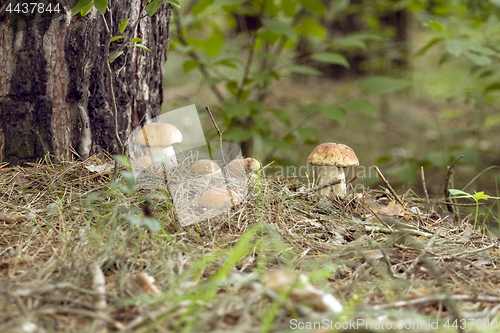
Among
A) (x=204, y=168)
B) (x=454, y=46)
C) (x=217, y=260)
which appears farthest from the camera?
(x=454, y=46)

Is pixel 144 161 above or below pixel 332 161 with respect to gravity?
above

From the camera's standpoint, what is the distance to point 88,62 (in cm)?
208

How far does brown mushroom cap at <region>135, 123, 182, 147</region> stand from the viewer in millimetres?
2033

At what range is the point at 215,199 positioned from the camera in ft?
5.57

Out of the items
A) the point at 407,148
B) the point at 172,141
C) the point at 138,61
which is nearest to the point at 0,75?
the point at 138,61

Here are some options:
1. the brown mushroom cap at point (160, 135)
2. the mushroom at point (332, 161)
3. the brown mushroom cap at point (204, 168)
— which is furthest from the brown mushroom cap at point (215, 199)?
the mushroom at point (332, 161)

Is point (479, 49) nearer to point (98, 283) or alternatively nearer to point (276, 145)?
point (276, 145)

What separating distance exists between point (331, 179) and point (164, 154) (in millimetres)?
1045

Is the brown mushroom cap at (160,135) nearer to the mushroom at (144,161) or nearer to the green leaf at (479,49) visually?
the mushroom at (144,161)

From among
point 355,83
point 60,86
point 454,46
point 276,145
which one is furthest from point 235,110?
point 355,83

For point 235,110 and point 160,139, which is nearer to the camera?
point 160,139

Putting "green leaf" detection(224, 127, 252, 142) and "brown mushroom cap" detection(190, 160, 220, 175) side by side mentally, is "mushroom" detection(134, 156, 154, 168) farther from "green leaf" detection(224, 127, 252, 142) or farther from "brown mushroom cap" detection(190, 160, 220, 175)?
"green leaf" detection(224, 127, 252, 142)

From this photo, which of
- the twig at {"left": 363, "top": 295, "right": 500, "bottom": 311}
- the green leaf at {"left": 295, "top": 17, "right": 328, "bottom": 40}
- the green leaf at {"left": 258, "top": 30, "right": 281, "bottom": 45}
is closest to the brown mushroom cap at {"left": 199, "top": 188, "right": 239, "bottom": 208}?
the twig at {"left": 363, "top": 295, "right": 500, "bottom": 311}

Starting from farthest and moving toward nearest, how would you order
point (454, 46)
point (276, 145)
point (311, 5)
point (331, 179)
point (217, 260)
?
point (276, 145) → point (311, 5) → point (454, 46) → point (331, 179) → point (217, 260)
